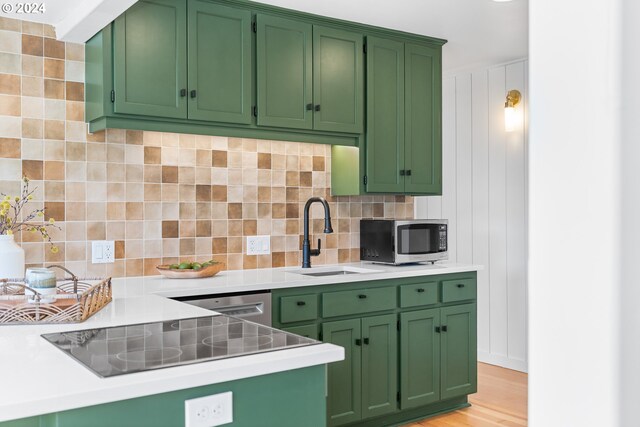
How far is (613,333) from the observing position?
0.23 metres

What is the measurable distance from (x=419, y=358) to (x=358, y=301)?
63cm

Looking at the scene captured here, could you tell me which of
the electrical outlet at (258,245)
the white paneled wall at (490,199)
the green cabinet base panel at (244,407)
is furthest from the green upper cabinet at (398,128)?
the green cabinet base panel at (244,407)

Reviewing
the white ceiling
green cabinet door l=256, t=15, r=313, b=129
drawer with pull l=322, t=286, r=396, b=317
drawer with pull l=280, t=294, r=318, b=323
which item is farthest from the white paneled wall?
drawer with pull l=280, t=294, r=318, b=323

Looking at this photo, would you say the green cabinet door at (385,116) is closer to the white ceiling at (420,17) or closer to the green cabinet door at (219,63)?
the white ceiling at (420,17)

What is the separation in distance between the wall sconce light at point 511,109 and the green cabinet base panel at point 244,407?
352cm

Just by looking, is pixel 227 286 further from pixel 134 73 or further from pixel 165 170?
pixel 134 73

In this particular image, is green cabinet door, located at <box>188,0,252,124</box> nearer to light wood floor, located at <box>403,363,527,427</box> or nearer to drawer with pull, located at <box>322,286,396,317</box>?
drawer with pull, located at <box>322,286,396,317</box>

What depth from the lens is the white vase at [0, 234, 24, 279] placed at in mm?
2387

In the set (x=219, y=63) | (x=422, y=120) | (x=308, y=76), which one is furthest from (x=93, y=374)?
(x=422, y=120)

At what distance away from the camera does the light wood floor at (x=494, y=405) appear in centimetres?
360

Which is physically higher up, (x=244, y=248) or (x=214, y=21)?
(x=214, y=21)

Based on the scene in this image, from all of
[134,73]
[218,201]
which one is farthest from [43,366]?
[218,201]

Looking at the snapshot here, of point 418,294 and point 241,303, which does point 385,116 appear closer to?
point 418,294

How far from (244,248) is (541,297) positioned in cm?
340
